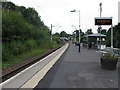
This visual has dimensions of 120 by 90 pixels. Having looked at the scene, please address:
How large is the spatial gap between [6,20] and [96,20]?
7.19 metres

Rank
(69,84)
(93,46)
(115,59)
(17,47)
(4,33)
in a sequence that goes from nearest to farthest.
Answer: (69,84) → (115,59) → (4,33) → (17,47) → (93,46)

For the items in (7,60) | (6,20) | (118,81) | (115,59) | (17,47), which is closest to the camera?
(118,81)

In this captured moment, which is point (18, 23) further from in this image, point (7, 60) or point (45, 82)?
point (45, 82)

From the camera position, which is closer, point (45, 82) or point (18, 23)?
point (45, 82)

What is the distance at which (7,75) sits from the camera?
7.11m

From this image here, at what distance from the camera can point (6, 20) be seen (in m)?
12.9

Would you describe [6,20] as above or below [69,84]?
above

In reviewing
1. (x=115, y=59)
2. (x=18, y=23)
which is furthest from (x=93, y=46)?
(x=115, y=59)

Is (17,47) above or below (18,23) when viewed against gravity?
below

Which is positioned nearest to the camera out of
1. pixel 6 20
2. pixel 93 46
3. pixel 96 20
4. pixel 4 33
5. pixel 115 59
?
pixel 115 59

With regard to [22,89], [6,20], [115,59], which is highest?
[6,20]

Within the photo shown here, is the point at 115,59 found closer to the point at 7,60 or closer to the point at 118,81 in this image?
the point at 118,81

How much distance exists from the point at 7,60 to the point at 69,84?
25.3 feet

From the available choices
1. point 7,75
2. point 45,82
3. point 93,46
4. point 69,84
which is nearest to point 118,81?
point 69,84
